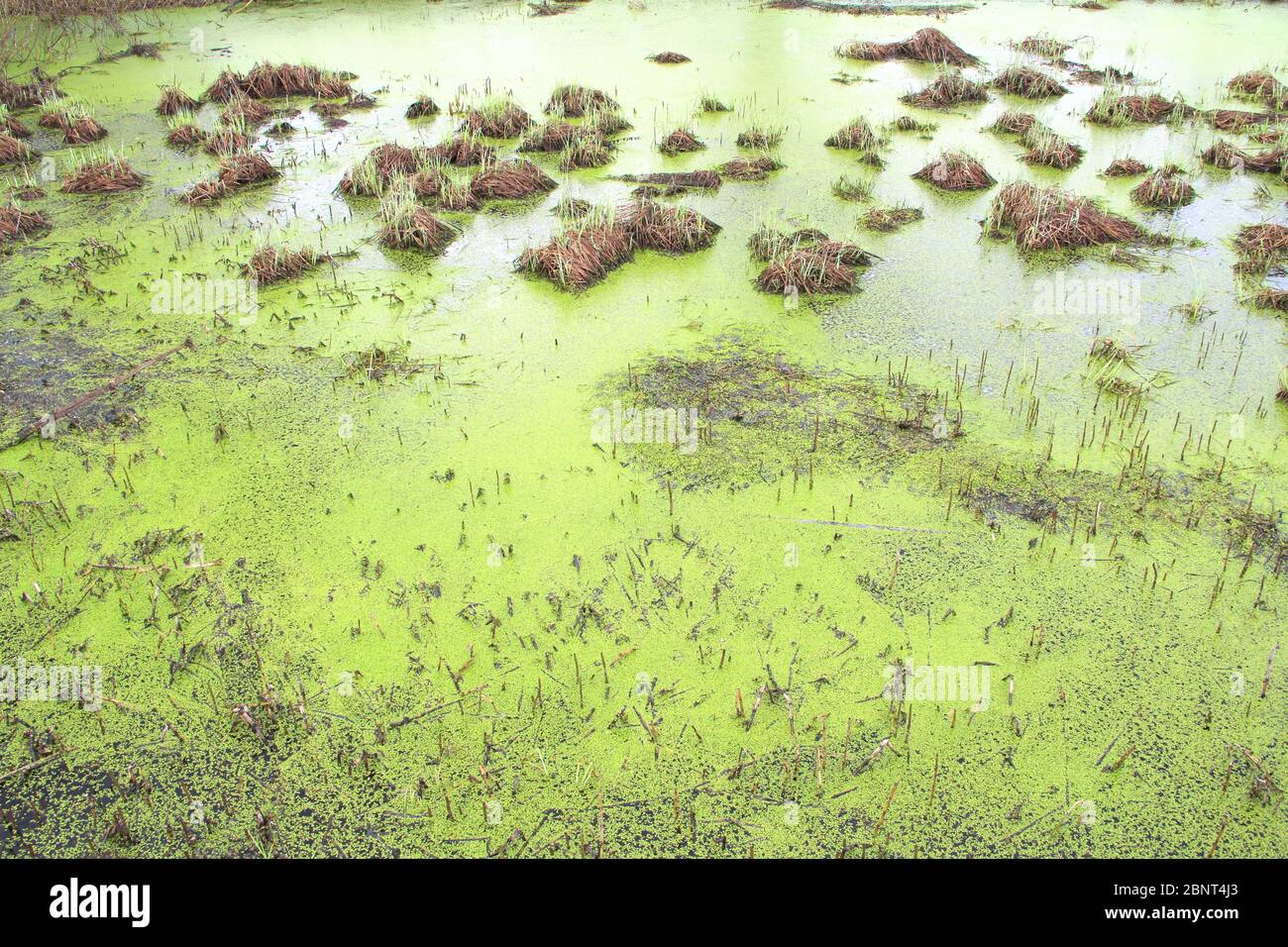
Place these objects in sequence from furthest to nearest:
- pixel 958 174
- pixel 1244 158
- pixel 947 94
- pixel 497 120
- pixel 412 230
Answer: pixel 947 94
pixel 497 120
pixel 1244 158
pixel 958 174
pixel 412 230

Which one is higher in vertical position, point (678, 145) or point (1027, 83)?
point (1027, 83)

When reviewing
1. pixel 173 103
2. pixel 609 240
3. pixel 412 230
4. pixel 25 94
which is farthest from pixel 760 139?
pixel 25 94

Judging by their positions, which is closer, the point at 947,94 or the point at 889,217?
the point at 889,217

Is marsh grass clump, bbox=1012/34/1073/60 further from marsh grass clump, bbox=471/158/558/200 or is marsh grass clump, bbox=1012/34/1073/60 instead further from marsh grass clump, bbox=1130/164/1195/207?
marsh grass clump, bbox=471/158/558/200

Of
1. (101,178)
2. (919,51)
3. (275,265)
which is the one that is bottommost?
(275,265)

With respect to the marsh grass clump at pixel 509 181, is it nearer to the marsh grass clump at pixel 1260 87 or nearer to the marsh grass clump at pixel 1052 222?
the marsh grass clump at pixel 1052 222

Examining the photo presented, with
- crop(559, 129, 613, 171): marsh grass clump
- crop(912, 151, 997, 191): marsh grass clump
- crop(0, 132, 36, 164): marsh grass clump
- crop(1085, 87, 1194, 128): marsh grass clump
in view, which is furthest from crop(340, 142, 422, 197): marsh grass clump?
crop(1085, 87, 1194, 128): marsh grass clump

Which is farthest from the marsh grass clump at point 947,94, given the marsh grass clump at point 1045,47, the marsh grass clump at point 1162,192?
the marsh grass clump at point 1162,192

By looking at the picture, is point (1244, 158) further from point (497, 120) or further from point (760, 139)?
point (497, 120)
